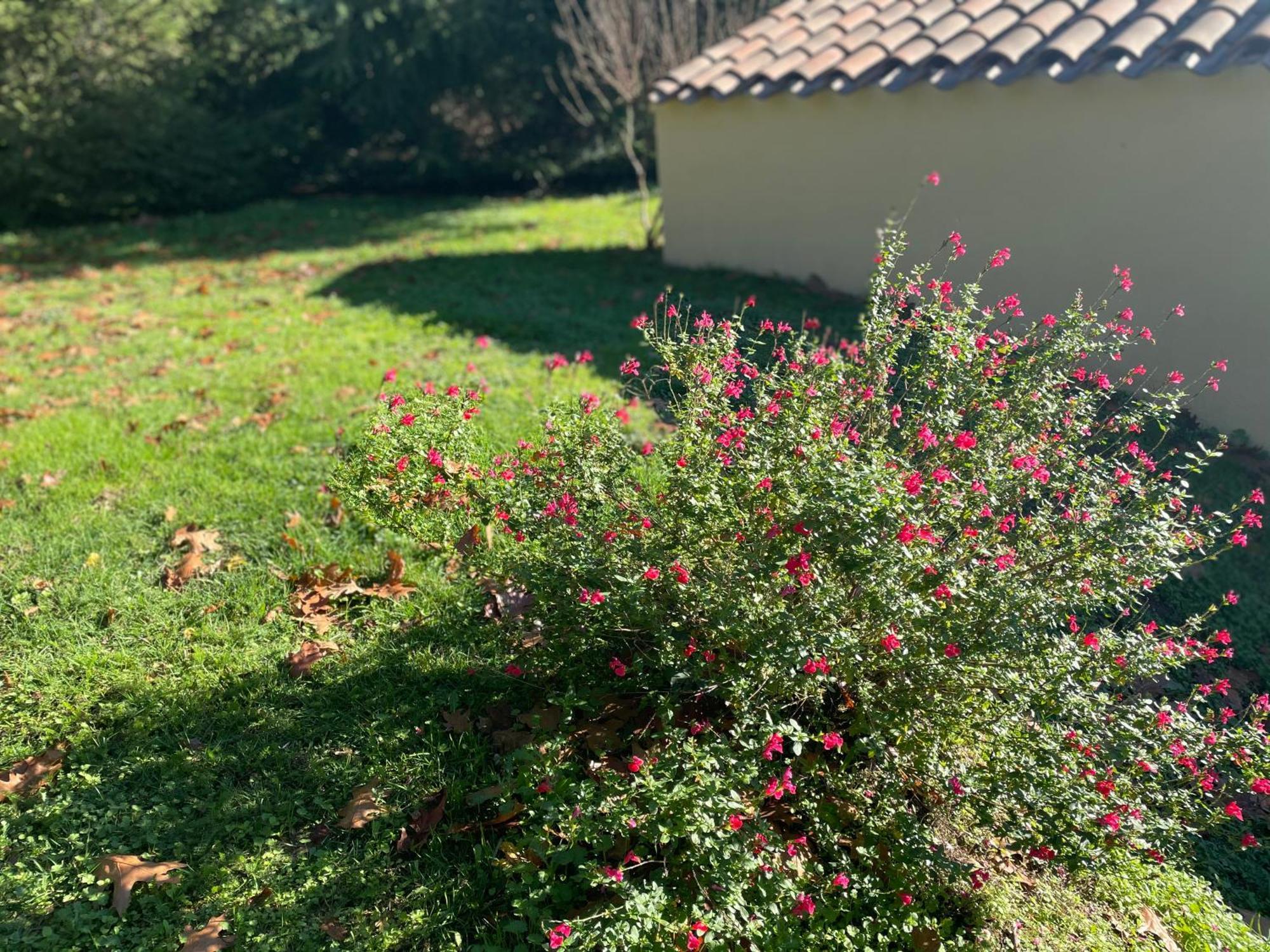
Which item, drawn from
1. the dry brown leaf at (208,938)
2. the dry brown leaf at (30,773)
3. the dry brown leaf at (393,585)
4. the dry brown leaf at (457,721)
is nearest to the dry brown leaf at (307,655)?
the dry brown leaf at (393,585)

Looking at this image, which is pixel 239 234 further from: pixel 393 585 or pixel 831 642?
pixel 831 642

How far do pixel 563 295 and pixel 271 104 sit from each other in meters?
9.06

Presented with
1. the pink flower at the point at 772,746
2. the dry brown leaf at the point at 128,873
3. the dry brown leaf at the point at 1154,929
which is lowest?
the dry brown leaf at the point at 1154,929

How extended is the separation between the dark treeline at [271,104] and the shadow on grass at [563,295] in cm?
519

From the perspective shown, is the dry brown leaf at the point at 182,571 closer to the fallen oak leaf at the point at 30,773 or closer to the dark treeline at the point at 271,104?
the fallen oak leaf at the point at 30,773

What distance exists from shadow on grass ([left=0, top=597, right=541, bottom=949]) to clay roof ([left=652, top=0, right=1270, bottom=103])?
532 cm

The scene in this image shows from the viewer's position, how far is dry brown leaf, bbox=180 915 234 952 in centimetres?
273

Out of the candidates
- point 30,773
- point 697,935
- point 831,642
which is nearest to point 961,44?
point 831,642

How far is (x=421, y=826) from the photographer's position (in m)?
3.13

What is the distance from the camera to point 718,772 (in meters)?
2.77

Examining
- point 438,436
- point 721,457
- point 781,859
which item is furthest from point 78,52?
point 781,859

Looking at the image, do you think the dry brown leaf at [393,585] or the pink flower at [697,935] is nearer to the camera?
the pink flower at [697,935]

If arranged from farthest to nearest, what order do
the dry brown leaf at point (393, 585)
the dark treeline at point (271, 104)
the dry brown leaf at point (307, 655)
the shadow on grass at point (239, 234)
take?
the dark treeline at point (271, 104), the shadow on grass at point (239, 234), the dry brown leaf at point (393, 585), the dry brown leaf at point (307, 655)

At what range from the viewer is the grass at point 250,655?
2.93 metres
